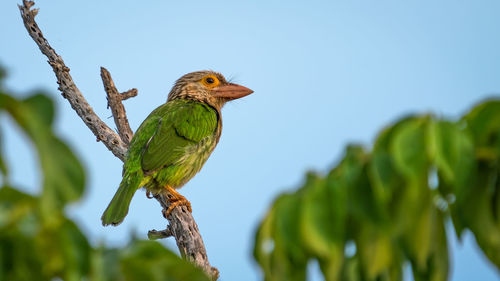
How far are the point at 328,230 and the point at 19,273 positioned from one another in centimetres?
62

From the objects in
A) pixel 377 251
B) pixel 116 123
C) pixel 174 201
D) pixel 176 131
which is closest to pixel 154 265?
pixel 377 251

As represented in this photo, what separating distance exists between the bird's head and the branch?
713 mm

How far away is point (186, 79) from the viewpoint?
6.34m

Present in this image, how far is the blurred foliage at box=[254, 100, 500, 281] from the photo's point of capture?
1.22 metres

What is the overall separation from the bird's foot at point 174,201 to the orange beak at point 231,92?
1422mm

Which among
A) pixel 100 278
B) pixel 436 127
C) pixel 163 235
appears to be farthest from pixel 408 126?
pixel 163 235

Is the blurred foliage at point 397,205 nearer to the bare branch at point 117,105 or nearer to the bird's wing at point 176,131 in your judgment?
the bird's wing at point 176,131

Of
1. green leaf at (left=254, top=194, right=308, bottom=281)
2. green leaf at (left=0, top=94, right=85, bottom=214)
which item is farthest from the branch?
green leaf at (left=0, top=94, right=85, bottom=214)

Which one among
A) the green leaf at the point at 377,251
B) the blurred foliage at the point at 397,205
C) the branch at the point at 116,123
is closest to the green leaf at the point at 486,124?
the blurred foliage at the point at 397,205

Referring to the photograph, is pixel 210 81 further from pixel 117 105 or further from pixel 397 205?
pixel 397 205

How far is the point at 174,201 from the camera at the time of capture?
5.01 meters

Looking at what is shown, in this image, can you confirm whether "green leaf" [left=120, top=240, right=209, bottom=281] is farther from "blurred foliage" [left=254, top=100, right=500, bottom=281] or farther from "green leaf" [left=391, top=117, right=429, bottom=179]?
"green leaf" [left=391, top=117, right=429, bottom=179]

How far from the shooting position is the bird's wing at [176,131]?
5055 millimetres

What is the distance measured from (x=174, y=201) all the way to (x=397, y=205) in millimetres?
3882
